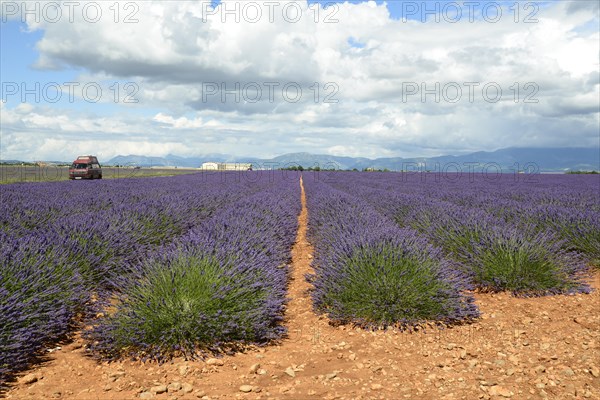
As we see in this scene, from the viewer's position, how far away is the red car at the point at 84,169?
94.0ft

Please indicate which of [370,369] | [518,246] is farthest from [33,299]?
[518,246]

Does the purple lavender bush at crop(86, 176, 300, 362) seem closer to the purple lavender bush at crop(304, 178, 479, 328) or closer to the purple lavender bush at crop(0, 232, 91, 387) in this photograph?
the purple lavender bush at crop(0, 232, 91, 387)

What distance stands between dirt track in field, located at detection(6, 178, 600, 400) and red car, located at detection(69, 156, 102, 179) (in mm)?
28700

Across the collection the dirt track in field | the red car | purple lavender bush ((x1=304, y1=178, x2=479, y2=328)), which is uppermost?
the red car

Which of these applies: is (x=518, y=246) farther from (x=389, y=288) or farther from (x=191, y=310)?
(x=191, y=310)

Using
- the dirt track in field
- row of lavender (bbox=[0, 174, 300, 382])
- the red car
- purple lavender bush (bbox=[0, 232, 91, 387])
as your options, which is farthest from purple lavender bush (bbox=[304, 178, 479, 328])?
the red car

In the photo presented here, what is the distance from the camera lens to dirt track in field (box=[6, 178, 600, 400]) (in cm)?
246

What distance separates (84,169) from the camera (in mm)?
29062

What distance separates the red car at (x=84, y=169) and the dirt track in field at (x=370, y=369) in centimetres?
2870

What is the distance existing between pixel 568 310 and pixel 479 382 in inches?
80.7

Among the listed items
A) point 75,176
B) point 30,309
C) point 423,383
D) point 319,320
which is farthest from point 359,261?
point 75,176

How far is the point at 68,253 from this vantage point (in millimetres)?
4102

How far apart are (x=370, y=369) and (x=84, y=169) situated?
30462 mm

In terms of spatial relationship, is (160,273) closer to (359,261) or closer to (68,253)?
(68,253)
